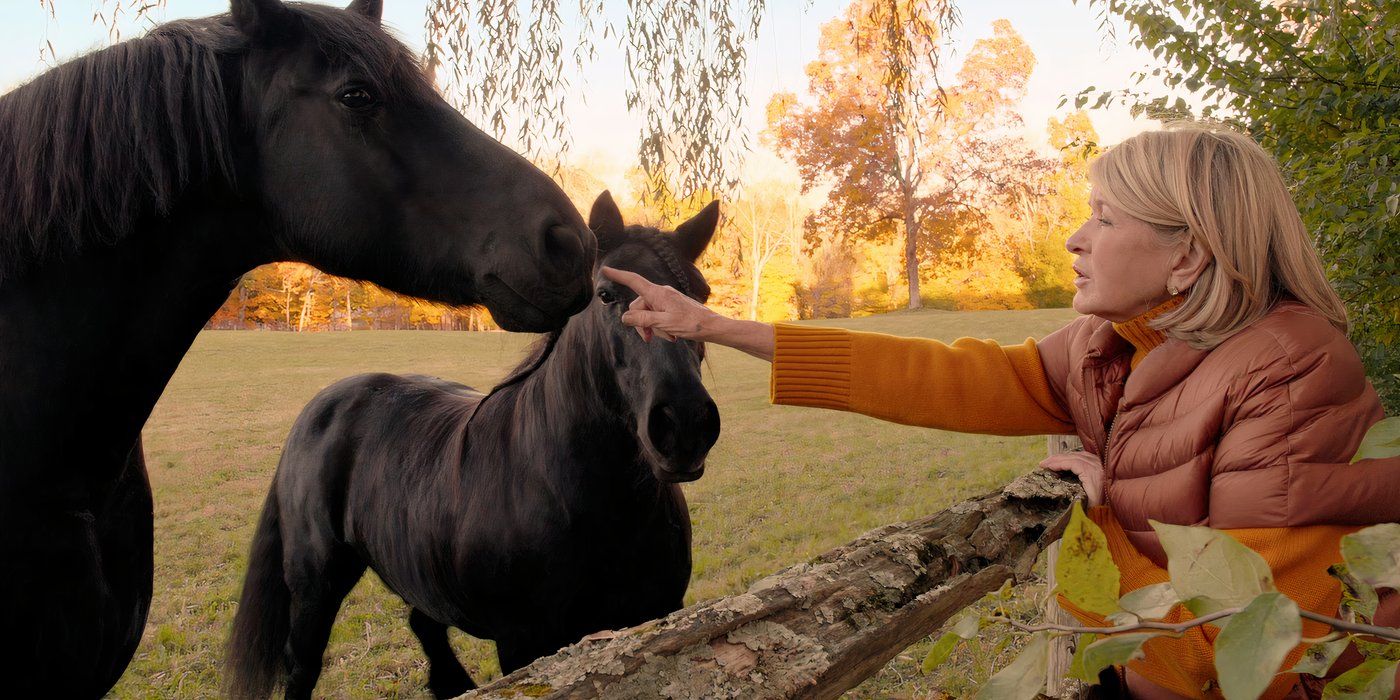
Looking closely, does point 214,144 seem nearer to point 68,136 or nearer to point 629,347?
point 68,136

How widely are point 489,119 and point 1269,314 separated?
234 cm

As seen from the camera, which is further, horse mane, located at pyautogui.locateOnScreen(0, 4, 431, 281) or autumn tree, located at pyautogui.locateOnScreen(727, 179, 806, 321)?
autumn tree, located at pyautogui.locateOnScreen(727, 179, 806, 321)

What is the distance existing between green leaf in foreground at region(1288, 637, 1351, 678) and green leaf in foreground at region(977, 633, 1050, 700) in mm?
183

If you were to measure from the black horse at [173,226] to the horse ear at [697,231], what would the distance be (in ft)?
3.54

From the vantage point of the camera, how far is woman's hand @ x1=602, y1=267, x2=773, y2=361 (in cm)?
206

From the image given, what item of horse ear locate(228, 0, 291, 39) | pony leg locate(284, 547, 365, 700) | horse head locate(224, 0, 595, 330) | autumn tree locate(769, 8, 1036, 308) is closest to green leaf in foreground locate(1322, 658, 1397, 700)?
horse head locate(224, 0, 595, 330)

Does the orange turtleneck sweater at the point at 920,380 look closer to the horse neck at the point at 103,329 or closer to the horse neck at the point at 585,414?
the horse neck at the point at 585,414

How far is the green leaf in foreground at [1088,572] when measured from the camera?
0.52 m

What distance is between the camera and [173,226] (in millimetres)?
1742

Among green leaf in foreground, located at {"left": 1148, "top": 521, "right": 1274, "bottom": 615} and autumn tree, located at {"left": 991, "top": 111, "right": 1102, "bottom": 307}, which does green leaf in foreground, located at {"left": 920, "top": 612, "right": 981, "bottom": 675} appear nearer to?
green leaf in foreground, located at {"left": 1148, "top": 521, "right": 1274, "bottom": 615}

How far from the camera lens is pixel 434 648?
4320 mm

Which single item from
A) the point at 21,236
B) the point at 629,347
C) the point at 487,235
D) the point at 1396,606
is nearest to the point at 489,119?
the point at 629,347

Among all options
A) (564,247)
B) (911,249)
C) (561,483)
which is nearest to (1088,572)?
(564,247)

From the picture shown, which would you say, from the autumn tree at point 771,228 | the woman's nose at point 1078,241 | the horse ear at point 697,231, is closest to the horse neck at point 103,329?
the horse ear at point 697,231
